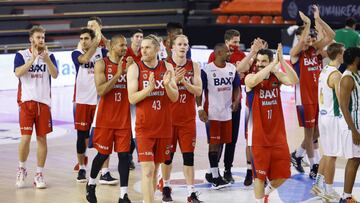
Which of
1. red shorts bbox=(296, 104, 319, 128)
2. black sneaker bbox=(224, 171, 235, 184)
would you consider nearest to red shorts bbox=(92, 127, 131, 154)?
black sneaker bbox=(224, 171, 235, 184)

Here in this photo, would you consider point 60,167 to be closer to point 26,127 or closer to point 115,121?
point 26,127

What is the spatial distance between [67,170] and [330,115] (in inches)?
161

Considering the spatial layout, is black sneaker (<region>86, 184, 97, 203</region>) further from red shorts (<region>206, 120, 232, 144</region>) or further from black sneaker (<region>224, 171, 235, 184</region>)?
black sneaker (<region>224, 171, 235, 184</region>)

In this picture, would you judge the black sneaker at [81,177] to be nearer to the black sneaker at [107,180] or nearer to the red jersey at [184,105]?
the black sneaker at [107,180]

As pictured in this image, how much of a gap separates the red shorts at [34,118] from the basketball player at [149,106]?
234 centimetres

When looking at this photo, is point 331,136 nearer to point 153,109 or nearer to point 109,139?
point 153,109

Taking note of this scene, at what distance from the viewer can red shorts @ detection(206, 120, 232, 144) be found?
11.2m

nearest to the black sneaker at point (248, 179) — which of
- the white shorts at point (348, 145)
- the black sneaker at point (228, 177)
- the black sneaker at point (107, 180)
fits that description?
the black sneaker at point (228, 177)

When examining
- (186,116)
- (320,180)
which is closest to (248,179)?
(320,180)

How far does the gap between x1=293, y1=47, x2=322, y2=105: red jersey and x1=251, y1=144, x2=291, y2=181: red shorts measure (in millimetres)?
2740

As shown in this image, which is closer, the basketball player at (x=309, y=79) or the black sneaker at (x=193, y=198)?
the black sneaker at (x=193, y=198)

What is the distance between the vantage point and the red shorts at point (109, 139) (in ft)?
33.3

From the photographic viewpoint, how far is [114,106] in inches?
404

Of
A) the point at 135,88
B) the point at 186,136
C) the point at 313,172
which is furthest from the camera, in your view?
the point at 313,172
